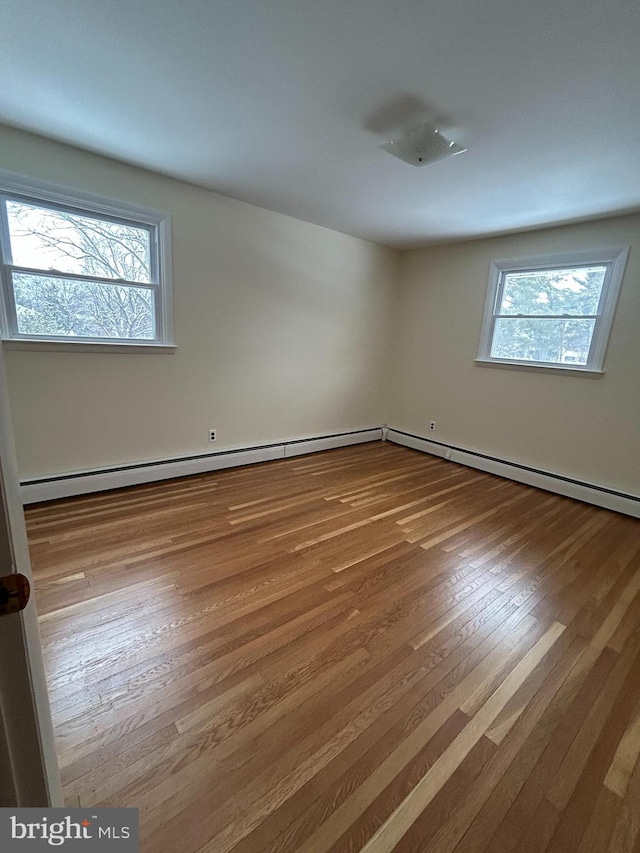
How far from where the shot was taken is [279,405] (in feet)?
13.2

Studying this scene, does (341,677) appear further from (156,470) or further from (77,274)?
(77,274)

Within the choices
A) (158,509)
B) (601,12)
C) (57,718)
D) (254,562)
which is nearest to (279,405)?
(158,509)

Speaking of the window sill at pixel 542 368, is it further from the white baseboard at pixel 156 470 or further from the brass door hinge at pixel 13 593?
the brass door hinge at pixel 13 593

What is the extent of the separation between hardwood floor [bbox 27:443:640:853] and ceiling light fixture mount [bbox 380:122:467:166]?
95.9 inches

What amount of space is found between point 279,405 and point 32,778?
3470mm

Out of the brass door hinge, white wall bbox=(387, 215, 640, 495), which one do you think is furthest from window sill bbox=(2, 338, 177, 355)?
white wall bbox=(387, 215, 640, 495)

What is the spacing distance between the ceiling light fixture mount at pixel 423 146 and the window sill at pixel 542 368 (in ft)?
7.37

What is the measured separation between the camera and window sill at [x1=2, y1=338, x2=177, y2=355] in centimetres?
253

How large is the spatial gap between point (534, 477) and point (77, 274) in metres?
4.43

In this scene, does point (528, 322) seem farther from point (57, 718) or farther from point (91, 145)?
point (57, 718)

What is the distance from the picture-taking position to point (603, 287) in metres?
3.20

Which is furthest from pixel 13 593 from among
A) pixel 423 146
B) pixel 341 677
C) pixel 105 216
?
pixel 105 216
